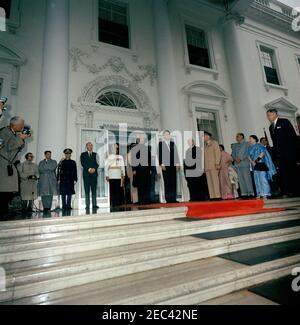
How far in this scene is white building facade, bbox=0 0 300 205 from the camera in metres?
6.52

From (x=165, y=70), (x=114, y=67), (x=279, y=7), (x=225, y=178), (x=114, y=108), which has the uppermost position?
(x=279, y=7)

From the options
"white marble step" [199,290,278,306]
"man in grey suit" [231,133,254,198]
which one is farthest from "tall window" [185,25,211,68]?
"white marble step" [199,290,278,306]

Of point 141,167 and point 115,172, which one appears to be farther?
point 141,167

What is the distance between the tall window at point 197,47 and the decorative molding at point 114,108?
12.1ft

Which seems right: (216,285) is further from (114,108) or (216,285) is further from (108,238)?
(114,108)

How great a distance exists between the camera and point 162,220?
10.8 feet

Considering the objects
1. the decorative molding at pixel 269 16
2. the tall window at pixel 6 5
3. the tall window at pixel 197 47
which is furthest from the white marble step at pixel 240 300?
the decorative molding at pixel 269 16

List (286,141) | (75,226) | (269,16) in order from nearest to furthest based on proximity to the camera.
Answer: (75,226), (286,141), (269,16)

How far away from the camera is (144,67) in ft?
27.9

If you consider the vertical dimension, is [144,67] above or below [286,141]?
above

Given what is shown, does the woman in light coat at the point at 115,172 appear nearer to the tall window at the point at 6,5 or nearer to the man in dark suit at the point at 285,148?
the man in dark suit at the point at 285,148

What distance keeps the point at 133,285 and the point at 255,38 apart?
13.8 metres

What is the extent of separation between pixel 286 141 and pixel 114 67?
6.18m

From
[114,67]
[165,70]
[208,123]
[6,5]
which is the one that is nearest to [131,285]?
[114,67]
